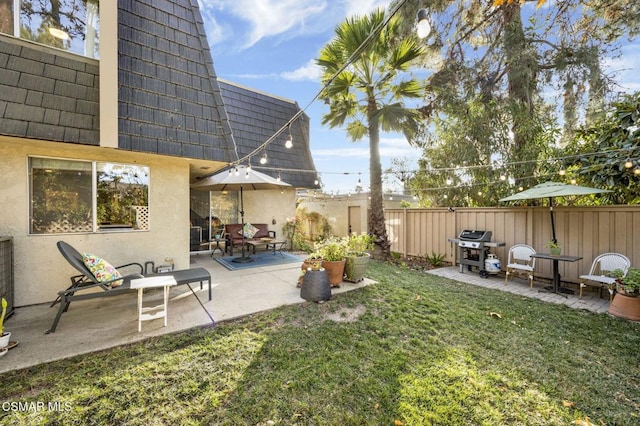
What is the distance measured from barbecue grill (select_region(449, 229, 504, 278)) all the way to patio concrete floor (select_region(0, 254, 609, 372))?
64 centimetres

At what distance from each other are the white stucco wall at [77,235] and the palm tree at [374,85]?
4380 millimetres

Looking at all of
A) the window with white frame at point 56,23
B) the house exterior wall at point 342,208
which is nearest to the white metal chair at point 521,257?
the house exterior wall at point 342,208

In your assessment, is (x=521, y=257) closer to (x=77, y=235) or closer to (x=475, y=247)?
(x=475, y=247)

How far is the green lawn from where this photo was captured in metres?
2.00

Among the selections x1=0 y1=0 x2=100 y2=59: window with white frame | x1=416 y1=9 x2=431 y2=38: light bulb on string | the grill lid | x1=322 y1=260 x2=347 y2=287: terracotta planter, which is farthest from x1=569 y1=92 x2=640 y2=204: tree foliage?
x1=0 y1=0 x2=100 y2=59: window with white frame

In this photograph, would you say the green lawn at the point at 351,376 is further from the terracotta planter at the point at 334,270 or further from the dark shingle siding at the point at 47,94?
the dark shingle siding at the point at 47,94

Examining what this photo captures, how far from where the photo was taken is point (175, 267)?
17.2 ft

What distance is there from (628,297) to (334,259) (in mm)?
4628

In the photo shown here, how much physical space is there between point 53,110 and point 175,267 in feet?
10.3


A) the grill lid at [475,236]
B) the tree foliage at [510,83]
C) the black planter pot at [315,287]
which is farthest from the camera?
the grill lid at [475,236]

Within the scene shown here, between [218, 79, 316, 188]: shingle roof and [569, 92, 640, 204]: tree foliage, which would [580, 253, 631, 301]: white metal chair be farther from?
[218, 79, 316, 188]: shingle roof

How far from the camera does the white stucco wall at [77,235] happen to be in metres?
3.91

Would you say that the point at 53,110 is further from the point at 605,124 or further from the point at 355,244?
the point at 605,124

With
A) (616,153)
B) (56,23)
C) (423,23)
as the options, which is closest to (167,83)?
(56,23)
